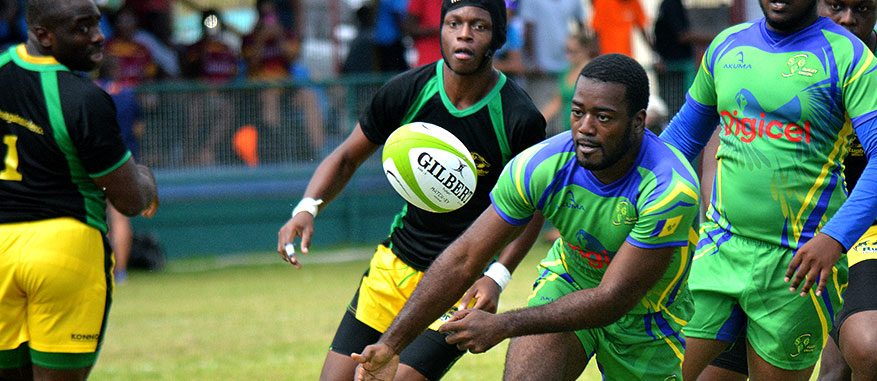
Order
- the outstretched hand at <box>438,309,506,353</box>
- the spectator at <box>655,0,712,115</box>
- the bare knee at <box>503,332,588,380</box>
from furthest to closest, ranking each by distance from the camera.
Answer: the spectator at <box>655,0,712,115</box> < the bare knee at <box>503,332,588,380</box> < the outstretched hand at <box>438,309,506,353</box>

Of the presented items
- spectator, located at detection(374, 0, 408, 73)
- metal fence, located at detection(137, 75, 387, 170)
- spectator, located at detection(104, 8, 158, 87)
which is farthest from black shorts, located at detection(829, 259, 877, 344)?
spectator, located at detection(104, 8, 158, 87)

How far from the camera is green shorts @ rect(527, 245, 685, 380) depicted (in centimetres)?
470

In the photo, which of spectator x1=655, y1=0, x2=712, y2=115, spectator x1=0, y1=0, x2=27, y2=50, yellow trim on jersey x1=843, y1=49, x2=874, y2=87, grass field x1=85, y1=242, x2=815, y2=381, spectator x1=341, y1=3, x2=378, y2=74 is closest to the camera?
yellow trim on jersey x1=843, y1=49, x2=874, y2=87

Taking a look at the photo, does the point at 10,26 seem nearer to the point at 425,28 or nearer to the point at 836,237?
the point at 425,28

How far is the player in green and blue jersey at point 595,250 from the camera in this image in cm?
426

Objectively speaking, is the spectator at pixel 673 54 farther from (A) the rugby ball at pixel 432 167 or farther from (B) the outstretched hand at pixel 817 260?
(B) the outstretched hand at pixel 817 260

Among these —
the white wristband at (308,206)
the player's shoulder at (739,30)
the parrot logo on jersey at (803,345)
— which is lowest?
the parrot logo on jersey at (803,345)

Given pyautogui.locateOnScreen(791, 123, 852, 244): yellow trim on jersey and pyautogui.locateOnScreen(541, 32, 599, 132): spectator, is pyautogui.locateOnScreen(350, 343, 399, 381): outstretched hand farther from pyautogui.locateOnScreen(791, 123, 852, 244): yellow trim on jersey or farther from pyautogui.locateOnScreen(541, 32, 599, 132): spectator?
pyautogui.locateOnScreen(541, 32, 599, 132): spectator

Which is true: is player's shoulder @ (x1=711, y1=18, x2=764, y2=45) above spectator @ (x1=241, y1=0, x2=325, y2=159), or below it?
above

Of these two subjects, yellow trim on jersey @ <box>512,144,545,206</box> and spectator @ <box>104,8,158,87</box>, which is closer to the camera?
yellow trim on jersey @ <box>512,144,545,206</box>

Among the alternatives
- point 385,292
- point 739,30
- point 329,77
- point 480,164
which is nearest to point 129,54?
point 329,77

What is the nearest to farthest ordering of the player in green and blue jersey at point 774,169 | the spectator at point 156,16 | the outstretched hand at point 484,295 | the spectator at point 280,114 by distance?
the player in green and blue jersey at point 774,169 < the outstretched hand at point 484,295 < the spectator at point 280,114 < the spectator at point 156,16

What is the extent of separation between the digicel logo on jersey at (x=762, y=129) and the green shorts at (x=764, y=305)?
0.51 metres

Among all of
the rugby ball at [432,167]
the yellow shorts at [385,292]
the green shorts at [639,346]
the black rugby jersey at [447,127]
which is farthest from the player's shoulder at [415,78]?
the green shorts at [639,346]
